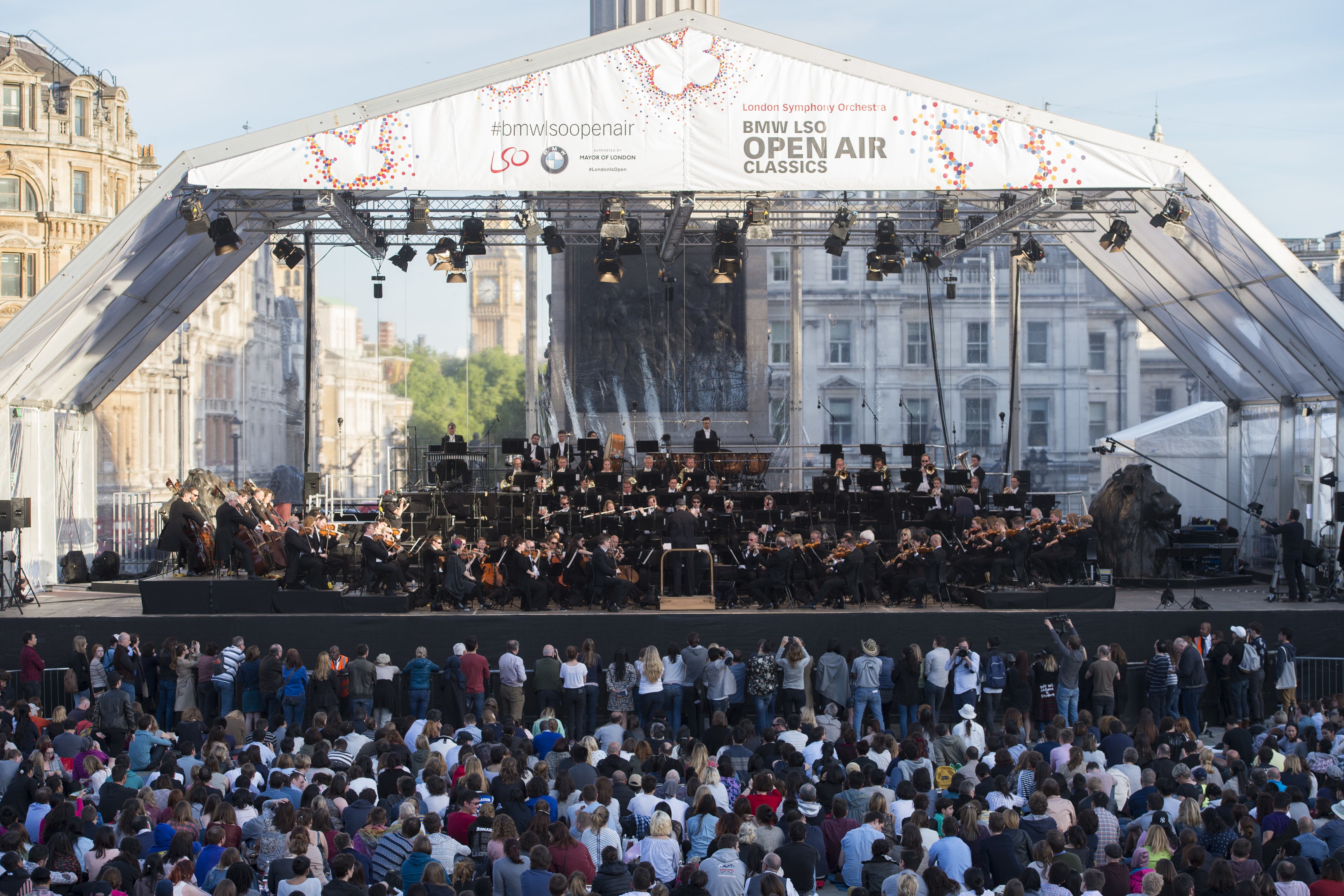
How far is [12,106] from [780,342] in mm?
38511

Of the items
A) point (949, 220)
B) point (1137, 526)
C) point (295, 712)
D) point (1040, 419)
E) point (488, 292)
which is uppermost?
point (488, 292)

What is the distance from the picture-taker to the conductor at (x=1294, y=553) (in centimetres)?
1919

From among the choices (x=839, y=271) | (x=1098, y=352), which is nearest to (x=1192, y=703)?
(x=839, y=271)

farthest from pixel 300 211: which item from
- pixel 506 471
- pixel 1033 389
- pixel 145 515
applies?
pixel 1033 389

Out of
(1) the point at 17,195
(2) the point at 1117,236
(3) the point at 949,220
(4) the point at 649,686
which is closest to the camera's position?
(4) the point at 649,686

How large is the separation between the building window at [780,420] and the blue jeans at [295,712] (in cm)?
1538

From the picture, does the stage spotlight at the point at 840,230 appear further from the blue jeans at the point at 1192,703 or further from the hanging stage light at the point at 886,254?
the blue jeans at the point at 1192,703

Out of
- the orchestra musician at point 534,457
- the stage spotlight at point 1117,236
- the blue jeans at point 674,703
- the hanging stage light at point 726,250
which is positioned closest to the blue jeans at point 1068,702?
the blue jeans at point 674,703

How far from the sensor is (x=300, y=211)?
1953 centimetres

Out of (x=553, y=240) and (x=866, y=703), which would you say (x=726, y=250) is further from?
(x=866, y=703)

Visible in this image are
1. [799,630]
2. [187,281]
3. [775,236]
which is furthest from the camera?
[775,236]

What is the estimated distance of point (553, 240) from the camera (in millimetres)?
20094

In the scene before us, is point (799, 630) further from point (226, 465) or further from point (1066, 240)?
point (226, 465)

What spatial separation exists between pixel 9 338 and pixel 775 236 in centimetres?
1382
